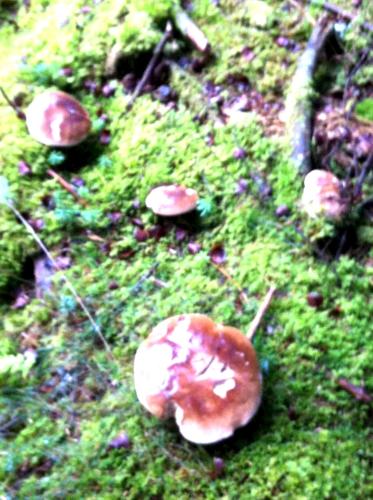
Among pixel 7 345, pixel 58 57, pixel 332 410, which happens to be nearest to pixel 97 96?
pixel 58 57

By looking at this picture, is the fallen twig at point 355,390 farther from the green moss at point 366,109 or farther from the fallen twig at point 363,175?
the green moss at point 366,109

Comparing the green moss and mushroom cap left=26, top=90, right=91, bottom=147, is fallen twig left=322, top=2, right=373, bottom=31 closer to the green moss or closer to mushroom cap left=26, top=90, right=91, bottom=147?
the green moss

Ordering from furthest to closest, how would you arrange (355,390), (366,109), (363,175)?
(366,109)
(363,175)
(355,390)

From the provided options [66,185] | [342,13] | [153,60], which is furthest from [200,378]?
[342,13]

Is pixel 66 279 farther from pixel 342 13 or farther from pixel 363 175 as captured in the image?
pixel 342 13

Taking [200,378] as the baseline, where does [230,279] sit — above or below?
below

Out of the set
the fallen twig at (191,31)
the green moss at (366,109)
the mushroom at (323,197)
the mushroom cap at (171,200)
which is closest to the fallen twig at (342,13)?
the green moss at (366,109)

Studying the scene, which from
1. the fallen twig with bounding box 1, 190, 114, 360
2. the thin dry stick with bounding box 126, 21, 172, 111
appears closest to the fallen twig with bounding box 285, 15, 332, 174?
the thin dry stick with bounding box 126, 21, 172, 111
